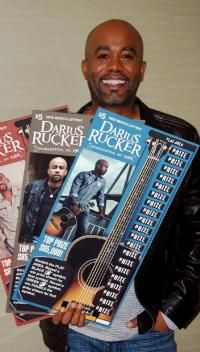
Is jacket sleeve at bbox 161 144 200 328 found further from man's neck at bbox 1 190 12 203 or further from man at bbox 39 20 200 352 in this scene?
man's neck at bbox 1 190 12 203

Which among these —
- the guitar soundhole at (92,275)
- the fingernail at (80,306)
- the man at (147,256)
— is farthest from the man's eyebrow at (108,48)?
the fingernail at (80,306)

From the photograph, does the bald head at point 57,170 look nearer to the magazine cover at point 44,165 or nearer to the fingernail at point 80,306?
the magazine cover at point 44,165

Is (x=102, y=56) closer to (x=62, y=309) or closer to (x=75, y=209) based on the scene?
(x=75, y=209)

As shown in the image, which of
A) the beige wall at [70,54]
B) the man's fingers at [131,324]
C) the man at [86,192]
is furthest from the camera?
the beige wall at [70,54]

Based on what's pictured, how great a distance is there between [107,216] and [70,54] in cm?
57

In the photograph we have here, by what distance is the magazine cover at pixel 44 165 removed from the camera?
3.21ft

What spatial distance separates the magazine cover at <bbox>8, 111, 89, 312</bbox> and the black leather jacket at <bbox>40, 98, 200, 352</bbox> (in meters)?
0.19

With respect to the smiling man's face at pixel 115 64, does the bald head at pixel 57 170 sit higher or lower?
lower

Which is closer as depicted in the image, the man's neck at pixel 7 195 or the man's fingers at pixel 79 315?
the man's fingers at pixel 79 315

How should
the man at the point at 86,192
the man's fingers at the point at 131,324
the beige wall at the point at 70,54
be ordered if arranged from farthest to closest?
the beige wall at the point at 70,54 < the man's fingers at the point at 131,324 < the man at the point at 86,192

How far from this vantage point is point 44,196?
3.20 ft

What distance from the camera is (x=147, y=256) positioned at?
3.46ft

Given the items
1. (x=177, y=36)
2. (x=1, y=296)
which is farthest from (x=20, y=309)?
(x=177, y=36)

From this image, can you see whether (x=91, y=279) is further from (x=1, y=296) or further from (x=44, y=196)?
(x=1, y=296)
